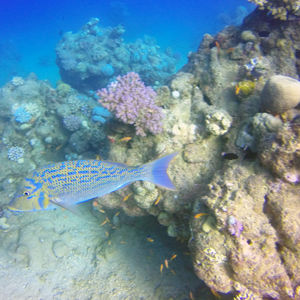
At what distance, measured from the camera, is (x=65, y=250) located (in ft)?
16.7

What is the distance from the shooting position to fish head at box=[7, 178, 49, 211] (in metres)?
2.92

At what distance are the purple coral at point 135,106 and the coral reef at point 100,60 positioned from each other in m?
9.54

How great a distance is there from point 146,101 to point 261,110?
7.24ft

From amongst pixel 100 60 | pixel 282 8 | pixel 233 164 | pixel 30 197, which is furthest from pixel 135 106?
pixel 100 60

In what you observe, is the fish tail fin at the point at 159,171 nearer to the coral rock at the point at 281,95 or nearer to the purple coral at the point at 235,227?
the purple coral at the point at 235,227

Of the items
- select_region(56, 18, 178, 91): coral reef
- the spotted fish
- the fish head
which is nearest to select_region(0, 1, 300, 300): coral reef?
the spotted fish

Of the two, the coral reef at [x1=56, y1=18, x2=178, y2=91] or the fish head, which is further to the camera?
the coral reef at [x1=56, y1=18, x2=178, y2=91]

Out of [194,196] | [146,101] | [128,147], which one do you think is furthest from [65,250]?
[146,101]

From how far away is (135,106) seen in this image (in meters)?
3.85

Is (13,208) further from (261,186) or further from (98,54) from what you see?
(98,54)

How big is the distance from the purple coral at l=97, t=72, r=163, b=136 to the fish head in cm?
188

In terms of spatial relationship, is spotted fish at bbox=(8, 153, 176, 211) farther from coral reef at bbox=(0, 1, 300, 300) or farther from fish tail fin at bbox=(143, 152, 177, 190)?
coral reef at bbox=(0, 1, 300, 300)

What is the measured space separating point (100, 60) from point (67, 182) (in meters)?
14.4

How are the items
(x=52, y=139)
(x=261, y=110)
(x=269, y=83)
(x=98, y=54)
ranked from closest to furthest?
(x=269, y=83)
(x=261, y=110)
(x=52, y=139)
(x=98, y=54)
